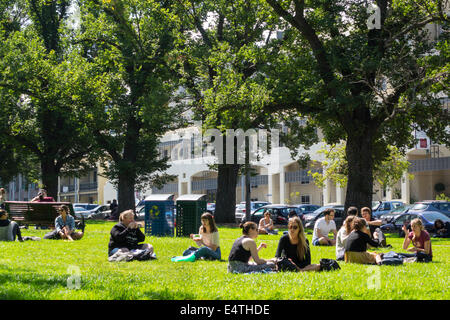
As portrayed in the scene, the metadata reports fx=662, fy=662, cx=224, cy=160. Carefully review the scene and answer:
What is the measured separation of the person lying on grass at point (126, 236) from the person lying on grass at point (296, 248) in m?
3.47

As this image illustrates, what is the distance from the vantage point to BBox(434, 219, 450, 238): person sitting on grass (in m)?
25.9

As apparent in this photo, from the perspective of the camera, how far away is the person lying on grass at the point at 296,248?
11.5 meters

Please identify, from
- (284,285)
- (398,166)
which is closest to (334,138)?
(398,166)

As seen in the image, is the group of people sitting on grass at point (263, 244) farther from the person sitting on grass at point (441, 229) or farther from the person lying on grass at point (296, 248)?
the person sitting on grass at point (441, 229)

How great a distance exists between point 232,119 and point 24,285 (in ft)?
64.7

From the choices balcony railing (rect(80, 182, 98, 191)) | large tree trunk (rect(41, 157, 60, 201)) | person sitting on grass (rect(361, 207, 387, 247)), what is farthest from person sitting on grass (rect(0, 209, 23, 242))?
balcony railing (rect(80, 182, 98, 191))

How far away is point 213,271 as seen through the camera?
38.1ft

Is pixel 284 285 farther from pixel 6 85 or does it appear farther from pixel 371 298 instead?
pixel 6 85

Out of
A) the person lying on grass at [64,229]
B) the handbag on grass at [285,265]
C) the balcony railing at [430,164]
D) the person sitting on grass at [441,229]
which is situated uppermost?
the balcony railing at [430,164]

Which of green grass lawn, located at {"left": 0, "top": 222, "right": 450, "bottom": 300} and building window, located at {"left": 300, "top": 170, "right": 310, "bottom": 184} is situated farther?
building window, located at {"left": 300, "top": 170, "right": 310, "bottom": 184}

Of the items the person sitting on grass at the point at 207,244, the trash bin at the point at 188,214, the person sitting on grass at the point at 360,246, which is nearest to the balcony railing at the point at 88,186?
the trash bin at the point at 188,214

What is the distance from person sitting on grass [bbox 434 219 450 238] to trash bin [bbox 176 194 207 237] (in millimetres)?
9735

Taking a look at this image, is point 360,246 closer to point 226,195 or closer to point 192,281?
point 192,281

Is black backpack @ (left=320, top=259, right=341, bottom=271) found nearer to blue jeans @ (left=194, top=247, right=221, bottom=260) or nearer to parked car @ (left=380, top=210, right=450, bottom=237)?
blue jeans @ (left=194, top=247, right=221, bottom=260)
